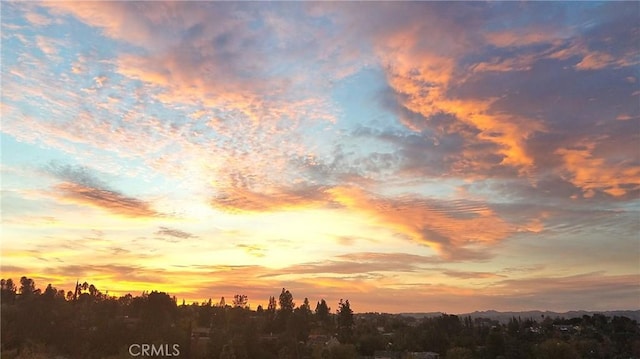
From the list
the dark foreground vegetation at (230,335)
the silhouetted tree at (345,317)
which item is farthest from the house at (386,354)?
the silhouetted tree at (345,317)

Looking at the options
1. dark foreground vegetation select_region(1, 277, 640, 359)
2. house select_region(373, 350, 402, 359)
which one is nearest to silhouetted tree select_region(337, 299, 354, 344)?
dark foreground vegetation select_region(1, 277, 640, 359)

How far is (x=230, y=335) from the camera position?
47656mm

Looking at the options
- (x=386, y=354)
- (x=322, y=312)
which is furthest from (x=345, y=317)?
(x=386, y=354)

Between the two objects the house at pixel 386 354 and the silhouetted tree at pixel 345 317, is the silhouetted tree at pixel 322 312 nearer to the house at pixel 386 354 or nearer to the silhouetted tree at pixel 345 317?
the silhouetted tree at pixel 345 317

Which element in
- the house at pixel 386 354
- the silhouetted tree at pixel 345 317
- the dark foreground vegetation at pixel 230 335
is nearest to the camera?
the dark foreground vegetation at pixel 230 335

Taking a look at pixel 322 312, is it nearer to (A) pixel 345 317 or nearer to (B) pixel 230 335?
(A) pixel 345 317

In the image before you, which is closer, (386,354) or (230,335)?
(230,335)

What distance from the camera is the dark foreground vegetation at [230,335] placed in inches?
1645

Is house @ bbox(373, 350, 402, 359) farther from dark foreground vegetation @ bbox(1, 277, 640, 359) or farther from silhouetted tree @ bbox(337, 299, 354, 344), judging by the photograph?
silhouetted tree @ bbox(337, 299, 354, 344)

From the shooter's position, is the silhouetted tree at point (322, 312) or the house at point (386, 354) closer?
the house at point (386, 354)

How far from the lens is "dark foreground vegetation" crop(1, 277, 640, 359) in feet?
137

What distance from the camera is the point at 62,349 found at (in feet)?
137

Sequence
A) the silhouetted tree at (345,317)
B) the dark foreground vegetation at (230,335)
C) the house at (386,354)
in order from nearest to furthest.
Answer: the dark foreground vegetation at (230,335), the house at (386,354), the silhouetted tree at (345,317)

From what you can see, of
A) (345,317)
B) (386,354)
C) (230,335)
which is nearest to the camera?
(230,335)
